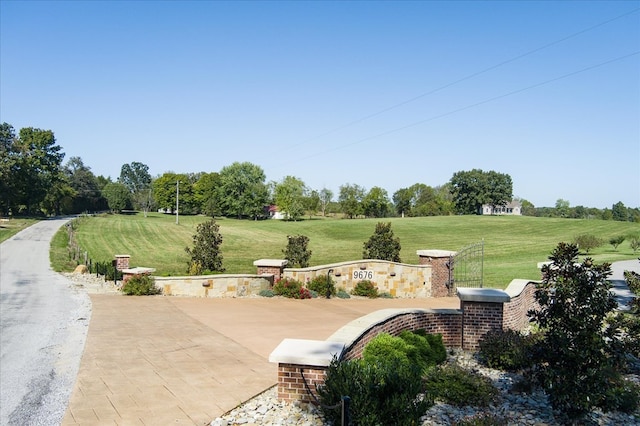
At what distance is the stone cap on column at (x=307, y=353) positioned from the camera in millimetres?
5964

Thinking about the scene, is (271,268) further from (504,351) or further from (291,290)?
(504,351)

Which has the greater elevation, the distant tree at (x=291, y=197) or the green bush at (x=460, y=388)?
the distant tree at (x=291, y=197)

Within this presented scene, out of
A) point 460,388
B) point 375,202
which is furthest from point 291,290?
point 375,202

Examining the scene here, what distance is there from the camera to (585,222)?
68562mm

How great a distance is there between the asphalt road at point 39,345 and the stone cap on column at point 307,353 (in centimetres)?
314

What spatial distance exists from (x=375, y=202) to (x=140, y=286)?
86.1 metres

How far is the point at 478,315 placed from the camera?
9.98m

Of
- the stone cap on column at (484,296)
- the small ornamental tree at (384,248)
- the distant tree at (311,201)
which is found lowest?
the stone cap on column at (484,296)

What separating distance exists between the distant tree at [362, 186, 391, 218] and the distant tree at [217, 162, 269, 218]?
21.8 metres

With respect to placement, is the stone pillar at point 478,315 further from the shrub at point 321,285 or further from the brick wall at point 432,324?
the shrub at point 321,285

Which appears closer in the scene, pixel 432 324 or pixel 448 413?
pixel 448 413

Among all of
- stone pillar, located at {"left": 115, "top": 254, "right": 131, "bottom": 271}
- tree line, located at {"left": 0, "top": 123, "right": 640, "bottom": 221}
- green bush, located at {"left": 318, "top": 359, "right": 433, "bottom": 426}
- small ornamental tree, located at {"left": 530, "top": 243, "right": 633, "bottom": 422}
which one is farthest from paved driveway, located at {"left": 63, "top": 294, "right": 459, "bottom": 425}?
tree line, located at {"left": 0, "top": 123, "right": 640, "bottom": 221}

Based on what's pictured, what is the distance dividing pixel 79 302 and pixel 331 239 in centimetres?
4530

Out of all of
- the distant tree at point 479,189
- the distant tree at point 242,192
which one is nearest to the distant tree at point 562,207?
the distant tree at point 479,189
